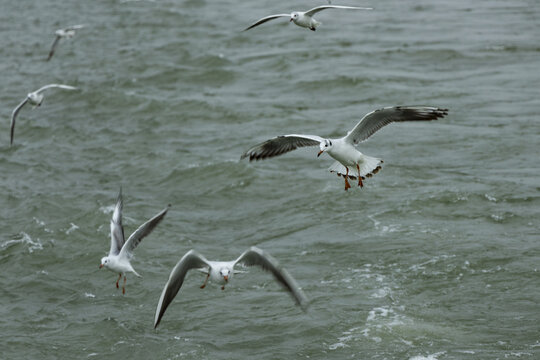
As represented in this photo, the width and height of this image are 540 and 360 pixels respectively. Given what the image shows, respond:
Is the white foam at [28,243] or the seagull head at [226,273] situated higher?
the seagull head at [226,273]

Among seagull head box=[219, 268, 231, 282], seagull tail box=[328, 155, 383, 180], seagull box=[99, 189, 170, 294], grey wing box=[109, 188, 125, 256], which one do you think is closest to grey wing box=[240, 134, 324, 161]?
seagull tail box=[328, 155, 383, 180]

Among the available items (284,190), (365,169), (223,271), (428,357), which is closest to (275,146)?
(365,169)

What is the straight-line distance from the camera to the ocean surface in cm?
1384

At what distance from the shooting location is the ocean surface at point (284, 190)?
13.8 meters

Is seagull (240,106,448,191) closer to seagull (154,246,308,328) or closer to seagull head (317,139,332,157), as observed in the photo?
seagull head (317,139,332,157)

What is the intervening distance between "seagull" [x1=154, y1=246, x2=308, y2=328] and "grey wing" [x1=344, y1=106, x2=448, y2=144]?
225cm

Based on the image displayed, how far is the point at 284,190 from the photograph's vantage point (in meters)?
19.9

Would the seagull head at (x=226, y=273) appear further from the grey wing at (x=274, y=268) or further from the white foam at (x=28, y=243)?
the white foam at (x=28, y=243)

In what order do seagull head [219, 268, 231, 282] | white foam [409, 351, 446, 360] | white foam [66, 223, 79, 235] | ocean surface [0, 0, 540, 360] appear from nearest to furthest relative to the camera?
seagull head [219, 268, 231, 282]
white foam [409, 351, 446, 360]
ocean surface [0, 0, 540, 360]
white foam [66, 223, 79, 235]

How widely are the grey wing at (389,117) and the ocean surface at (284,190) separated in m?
2.96

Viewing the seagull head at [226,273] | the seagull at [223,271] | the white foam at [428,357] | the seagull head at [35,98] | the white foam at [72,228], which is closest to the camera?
the seagull at [223,271]

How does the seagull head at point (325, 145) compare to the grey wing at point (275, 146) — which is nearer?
the seagull head at point (325, 145)

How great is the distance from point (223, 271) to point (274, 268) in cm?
63

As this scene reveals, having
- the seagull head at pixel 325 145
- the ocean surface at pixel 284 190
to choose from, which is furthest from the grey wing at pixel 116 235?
the seagull head at pixel 325 145
